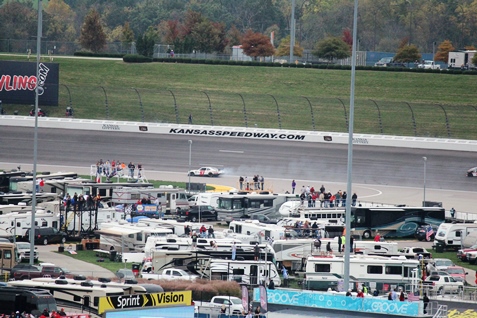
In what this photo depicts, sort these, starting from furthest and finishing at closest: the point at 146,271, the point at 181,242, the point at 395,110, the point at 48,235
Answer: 1. the point at 395,110
2. the point at 48,235
3. the point at 181,242
4. the point at 146,271

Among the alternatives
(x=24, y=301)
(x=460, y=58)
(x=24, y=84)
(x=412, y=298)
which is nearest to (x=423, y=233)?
(x=412, y=298)

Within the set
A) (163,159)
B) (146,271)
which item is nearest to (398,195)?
(163,159)

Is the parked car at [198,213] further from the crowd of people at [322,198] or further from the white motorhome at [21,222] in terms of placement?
the white motorhome at [21,222]

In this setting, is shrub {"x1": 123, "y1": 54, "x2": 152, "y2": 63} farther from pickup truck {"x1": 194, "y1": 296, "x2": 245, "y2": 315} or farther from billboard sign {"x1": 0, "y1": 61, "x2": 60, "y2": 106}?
pickup truck {"x1": 194, "y1": 296, "x2": 245, "y2": 315}

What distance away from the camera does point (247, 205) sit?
53.8m

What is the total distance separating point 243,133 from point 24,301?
179ft

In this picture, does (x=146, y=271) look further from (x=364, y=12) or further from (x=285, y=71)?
(x=364, y=12)

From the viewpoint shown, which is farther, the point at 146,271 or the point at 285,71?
the point at 285,71

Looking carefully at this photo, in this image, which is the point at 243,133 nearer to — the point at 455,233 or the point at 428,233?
the point at 428,233

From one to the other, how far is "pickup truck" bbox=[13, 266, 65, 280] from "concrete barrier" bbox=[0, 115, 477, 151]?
45.9 meters

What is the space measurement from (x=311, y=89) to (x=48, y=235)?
188ft

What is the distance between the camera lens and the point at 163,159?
72.4m

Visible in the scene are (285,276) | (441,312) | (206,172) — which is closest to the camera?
(441,312)

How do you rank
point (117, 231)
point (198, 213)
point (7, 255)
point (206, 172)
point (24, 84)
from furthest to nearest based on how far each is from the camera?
point (24, 84), point (206, 172), point (198, 213), point (117, 231), point (7, 255)
